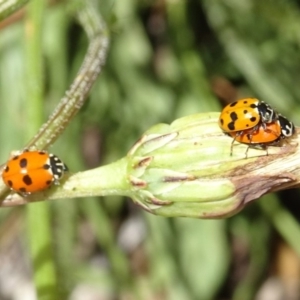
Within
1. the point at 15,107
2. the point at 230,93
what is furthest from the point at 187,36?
the point at 15,107

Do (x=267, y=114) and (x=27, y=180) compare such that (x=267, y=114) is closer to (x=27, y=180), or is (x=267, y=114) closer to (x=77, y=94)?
(x=77, y=94)

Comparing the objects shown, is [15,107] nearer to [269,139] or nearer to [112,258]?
[112,258]

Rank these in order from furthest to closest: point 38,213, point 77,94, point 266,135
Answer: point 38,213
point 77,94
point 266,135

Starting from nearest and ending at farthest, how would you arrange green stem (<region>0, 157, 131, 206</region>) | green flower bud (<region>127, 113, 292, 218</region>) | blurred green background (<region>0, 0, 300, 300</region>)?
green flower bud (<region>127, 113, 292, 218</region>) → green stem (<region>0, 157, 131, 206</region>) → blurred green background (<region>0, 0, 300, 300</region>)

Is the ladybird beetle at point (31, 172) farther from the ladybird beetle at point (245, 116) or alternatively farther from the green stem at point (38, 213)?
the ladybird beetle at point (245, 116)

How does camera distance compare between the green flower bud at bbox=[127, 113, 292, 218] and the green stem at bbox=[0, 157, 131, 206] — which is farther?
the green stem at bbox=[0, 157, 131, 206]

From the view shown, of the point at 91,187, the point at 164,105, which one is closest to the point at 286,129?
the point at 91,187

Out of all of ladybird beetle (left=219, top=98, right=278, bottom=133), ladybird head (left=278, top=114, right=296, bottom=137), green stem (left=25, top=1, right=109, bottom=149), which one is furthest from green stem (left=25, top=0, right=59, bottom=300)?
ladybird head (left=278, top=114, right=296, bottom=137)

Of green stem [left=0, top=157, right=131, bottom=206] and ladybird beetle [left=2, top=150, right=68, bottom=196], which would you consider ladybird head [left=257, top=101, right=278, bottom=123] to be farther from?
ladybird beetle [left=2, top=150, right=68, bottom=196]
